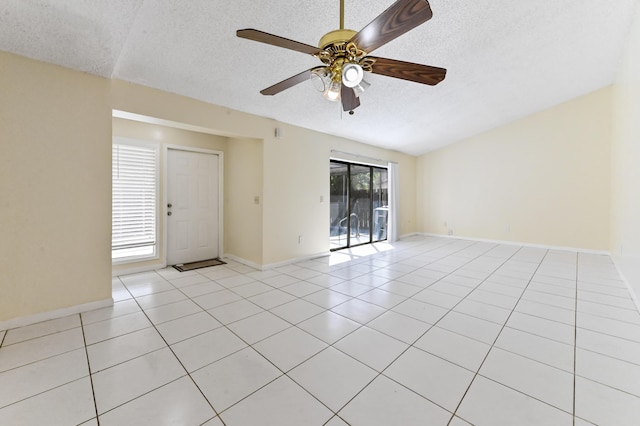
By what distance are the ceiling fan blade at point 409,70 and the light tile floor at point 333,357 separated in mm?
1973

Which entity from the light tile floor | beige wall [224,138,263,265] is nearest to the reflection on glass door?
beige wall [224,138,263,265]

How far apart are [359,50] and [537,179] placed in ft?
19.9

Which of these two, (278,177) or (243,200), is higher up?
(278,177)

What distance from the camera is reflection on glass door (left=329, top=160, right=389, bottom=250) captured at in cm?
570

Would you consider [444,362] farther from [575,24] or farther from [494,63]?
[575,24]

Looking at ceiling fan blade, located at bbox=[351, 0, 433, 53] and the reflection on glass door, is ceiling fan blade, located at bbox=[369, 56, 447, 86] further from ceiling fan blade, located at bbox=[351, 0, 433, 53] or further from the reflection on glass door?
the reflection on glass door

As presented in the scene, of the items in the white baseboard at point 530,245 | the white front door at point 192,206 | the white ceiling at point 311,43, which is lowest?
the white baseboard at point 530,245

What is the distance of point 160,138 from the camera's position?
4.00 metres

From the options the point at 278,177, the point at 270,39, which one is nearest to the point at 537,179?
the point at 278,177

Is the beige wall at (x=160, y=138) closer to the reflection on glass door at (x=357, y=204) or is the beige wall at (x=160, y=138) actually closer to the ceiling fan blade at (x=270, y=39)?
the reflection on glass door at (x=357, y=204)

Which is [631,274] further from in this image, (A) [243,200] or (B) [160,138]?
(B) [160,138]

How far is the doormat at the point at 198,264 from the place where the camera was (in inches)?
160

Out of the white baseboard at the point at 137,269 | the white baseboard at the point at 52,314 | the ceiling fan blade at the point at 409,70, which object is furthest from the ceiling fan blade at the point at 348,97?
the white baseboard at the point at 137,269

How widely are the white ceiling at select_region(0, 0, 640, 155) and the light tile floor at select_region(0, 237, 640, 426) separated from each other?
95.0 inches
